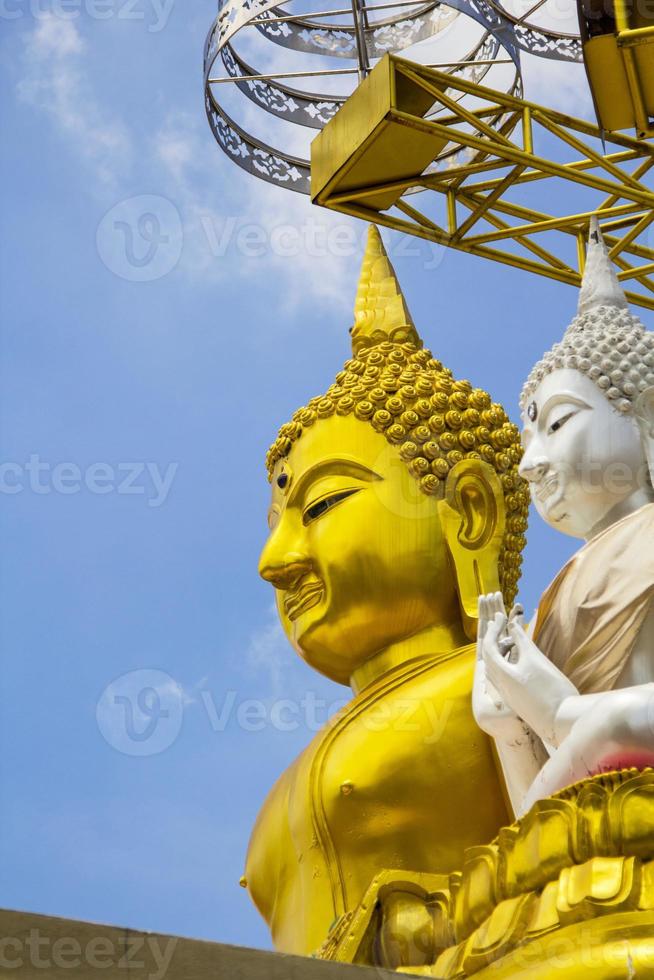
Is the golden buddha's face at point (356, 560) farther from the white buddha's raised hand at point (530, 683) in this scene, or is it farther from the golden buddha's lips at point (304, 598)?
the white buddha's raised hand at point (530, 683)

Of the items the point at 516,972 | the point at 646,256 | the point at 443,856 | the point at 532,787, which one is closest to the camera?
the point at 516,972

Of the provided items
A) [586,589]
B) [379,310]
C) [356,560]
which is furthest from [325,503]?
[586,589]

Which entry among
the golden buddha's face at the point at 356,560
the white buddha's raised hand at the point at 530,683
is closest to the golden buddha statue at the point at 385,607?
the golden buddha's face at the point at 356,560

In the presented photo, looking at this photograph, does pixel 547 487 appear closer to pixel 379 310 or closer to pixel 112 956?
pixel 379 310

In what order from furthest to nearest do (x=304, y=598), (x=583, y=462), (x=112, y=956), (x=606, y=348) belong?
(x=304, y=598)
(x=606, y=348)
(x=583, y=462)
(x=112, y=956)

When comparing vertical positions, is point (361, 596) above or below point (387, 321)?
below

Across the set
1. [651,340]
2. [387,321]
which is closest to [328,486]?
[387,321]

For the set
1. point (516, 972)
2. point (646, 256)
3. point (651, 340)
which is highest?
point (646, 256)

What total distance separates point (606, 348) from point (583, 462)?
1.66ft

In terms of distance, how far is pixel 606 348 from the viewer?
7.47 metres

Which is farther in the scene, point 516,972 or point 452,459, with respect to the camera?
point 452,459

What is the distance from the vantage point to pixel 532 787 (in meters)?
6.71

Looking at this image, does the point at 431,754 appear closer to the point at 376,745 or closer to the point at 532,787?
the point at 376,745

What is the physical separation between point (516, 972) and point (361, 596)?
2.59 metres
